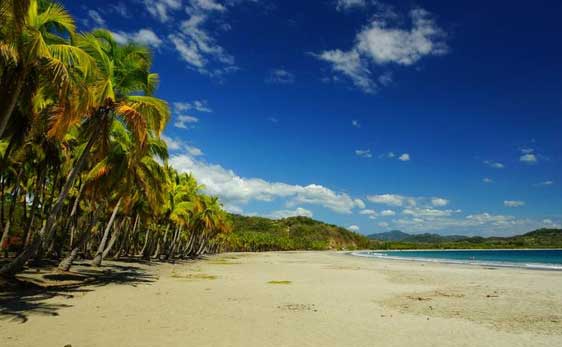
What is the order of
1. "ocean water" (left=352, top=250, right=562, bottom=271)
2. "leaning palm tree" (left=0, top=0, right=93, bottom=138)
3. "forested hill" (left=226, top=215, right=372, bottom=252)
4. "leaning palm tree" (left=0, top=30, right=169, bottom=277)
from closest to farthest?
"leaning palm tree" (left=0, top=0, right=93, bottom=138), "leaning palm tree" (left=0, top=30, right=169, bottom=277), "ocean water" (left=352, top=250, right=562, bottom=271), "forested hill" (left=226, top=215, right=372, bottom=252)

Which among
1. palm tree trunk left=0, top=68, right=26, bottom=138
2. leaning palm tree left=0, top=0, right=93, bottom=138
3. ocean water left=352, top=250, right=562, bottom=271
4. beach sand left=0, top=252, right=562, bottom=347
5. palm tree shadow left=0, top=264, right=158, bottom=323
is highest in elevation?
leaning palm tree left=0, top=0, right=93, bottom=138

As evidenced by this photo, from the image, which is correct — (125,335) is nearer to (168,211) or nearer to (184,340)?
(184,340)

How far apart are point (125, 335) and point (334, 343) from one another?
13.5ft

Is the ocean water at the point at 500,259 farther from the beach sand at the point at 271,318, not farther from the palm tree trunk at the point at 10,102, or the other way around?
the palm tree trunk at the point at 10,102

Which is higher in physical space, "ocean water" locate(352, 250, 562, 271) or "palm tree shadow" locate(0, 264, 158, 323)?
"ocean water" locate(352, 250, 562, 271)

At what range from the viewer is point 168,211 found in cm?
3650

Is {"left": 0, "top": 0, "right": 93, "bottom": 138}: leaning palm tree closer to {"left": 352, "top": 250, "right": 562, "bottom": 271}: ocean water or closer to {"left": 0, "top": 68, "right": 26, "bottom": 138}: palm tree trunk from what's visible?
{"left": 0, "top": 68, "right": 26, "bottom": 138}: palm tree trunk

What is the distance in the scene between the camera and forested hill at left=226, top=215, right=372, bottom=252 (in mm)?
125869

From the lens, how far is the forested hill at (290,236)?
126 metres

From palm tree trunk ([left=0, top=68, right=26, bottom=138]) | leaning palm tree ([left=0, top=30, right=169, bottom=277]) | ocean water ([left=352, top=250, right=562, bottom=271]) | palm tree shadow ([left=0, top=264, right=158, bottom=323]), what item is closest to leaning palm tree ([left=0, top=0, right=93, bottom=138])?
palm tree trunk ([left=0, top=68, right=26, bottom=138])

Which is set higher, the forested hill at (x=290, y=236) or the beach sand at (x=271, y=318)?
the forested hill at (x=290, y=236)

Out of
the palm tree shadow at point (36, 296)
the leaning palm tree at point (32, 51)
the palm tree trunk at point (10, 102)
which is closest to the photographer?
the leaning palm tree at point (32, 51)

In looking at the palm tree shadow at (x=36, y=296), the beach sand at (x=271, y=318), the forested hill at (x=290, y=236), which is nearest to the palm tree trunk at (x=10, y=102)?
the palm tree shadow at (x=36, y=296)

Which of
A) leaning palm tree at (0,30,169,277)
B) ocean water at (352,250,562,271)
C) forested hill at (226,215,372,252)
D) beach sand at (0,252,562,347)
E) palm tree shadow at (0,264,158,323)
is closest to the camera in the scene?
beach sand at (0,252,562,347)
